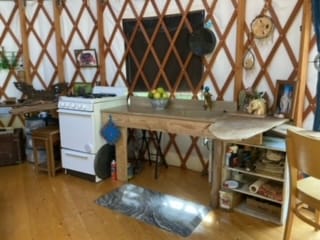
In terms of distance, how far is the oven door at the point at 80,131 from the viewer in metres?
2.84

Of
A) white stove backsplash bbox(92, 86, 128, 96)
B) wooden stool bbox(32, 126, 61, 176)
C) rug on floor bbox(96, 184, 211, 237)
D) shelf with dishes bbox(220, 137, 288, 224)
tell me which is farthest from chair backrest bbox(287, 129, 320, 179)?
wooden stool bbox(32, 126, 61, 176)

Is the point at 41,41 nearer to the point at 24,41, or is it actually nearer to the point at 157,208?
the point at 24,41

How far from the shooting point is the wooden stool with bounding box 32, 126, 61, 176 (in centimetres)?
304

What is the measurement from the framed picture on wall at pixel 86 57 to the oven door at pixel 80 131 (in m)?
0.90

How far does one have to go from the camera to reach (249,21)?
2.59 meters

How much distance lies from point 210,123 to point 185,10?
1309 millimetres

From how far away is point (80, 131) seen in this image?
114 inches

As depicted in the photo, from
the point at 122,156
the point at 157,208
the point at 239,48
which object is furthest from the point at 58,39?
the point at 157,208

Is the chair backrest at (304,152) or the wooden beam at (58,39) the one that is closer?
the chair backrest at (304,152)

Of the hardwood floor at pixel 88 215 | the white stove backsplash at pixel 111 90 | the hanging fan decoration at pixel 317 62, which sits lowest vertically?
the hardwood floor at pixel 88 215

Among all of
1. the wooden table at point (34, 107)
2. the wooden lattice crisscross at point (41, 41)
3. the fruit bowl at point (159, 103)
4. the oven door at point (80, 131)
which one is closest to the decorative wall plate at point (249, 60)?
the fruit bowl at point (159, 103)

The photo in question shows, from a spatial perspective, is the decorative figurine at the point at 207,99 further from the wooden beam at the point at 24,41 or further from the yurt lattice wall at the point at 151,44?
the wooden beam at the point at 24,41

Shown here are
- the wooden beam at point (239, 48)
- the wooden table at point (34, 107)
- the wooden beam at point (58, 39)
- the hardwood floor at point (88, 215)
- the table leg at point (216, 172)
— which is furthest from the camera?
the wooden beam at point (58, 39)

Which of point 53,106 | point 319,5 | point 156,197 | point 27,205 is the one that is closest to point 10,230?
point 27,205
